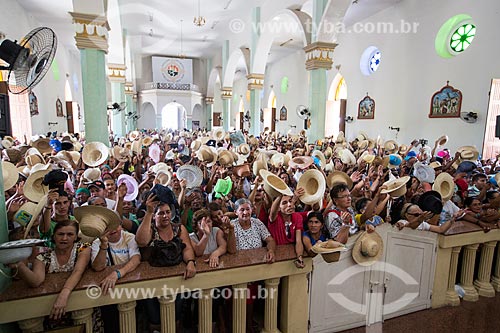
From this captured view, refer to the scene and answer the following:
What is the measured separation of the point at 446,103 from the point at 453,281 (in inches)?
348

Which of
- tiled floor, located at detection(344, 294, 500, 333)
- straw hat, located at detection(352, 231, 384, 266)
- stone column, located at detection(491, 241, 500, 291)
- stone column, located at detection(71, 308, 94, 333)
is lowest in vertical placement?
tiled floor, located at detection(344, 294, 500, 333)

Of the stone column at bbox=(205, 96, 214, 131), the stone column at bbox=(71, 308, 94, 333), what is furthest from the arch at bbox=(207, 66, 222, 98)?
the stone column at bbox=(71, 308, 94, 333)

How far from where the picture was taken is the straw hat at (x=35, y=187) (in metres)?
3.04

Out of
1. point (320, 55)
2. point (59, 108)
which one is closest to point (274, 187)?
point (320, 55)

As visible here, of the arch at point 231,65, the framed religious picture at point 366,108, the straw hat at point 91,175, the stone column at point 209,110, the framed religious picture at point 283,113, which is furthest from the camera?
the stone column at point 209,110

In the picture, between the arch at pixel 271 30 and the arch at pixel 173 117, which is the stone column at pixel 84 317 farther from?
the arch at pixel 173 117

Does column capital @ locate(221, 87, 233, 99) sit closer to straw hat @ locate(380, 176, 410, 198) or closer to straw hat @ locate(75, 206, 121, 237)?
straw hat @ locate(380, 176, 410, 198)

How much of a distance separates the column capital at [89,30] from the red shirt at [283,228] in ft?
20.8

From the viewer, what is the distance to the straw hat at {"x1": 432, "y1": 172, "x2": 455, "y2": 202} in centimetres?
388

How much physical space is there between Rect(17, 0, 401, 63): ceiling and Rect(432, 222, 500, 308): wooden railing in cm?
1005

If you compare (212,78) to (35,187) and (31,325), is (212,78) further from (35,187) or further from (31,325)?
(31,325)

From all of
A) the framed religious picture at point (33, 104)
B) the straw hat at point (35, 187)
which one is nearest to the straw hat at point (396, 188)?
the straw hat at point (35, 187)

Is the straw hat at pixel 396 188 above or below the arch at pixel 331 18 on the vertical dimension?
below

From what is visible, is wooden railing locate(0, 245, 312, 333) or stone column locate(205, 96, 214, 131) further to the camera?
stone column locate(205, 96, 214, 131)
